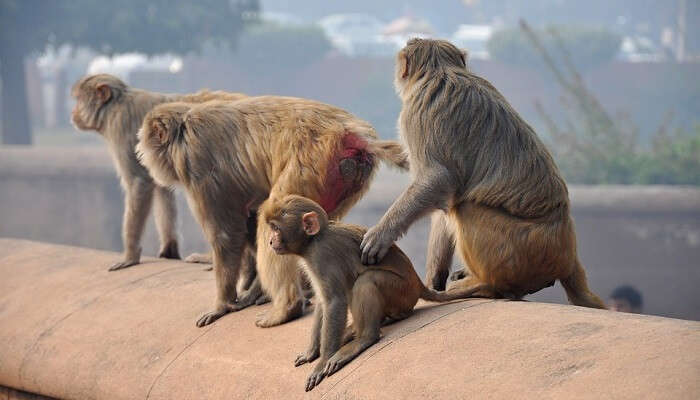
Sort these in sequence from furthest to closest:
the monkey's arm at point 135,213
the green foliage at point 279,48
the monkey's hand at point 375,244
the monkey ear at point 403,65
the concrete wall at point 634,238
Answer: the green foliage at point 279,48
the concrete wall at point 634,238
the monkey's arm at point 135,213
the monkey ear at point 403,65
the monkey's hand at point 375,244

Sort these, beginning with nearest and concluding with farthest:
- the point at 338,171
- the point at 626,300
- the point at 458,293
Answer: the point at 458,293, the point at 338,171, the point at 626,300

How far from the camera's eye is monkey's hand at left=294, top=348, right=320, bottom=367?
171 inches

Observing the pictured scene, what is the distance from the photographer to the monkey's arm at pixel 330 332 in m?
4.12

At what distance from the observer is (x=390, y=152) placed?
5008mm

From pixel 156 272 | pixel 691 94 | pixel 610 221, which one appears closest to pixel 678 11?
pixel 691 94

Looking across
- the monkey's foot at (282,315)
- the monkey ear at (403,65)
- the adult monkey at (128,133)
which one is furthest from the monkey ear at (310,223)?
the adult monkey at (128,133)

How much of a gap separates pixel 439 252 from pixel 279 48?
83.5ft

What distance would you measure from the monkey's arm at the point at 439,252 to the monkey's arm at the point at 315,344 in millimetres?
791

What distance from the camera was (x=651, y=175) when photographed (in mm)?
15508

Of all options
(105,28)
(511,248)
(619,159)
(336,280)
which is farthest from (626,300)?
(105,28)

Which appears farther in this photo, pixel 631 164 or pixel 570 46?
pixel 570 46

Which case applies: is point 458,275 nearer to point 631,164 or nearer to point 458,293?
point 458,293

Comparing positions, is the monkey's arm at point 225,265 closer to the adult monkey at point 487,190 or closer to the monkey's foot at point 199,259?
the adult monkey at point 487,190

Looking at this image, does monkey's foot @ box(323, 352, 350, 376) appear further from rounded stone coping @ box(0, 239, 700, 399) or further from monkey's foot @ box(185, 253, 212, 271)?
monkey's foot @ box(185, 253, 212, 271)
